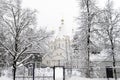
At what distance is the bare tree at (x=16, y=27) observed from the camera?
82.8 ft

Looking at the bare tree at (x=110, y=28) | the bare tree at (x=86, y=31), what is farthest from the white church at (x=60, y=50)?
the bare tree at (x=86, y=31)

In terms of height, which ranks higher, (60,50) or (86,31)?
(60,50)

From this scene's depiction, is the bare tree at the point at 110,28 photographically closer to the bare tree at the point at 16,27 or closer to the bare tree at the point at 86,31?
the bare tree at the point at 86,31

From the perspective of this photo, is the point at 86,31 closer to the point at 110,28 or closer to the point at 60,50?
the point at 110,28

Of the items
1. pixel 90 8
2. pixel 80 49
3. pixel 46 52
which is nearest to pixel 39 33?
pixel 46 52

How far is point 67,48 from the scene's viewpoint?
71.6m

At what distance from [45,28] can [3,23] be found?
18.0 feet

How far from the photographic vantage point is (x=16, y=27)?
1017 inches

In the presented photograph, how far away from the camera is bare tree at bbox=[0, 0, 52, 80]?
25.2m

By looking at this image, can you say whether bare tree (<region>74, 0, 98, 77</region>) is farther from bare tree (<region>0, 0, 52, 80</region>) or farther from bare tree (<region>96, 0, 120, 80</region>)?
bare tree (<region>0, 0, 52, 80</region>)

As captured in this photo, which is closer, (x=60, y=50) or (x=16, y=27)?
(x=16, y=27)

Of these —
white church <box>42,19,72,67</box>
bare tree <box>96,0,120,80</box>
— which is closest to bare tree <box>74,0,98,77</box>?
bare tree <box>96,0,120,80</box>

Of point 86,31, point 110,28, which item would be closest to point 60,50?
point 110,28

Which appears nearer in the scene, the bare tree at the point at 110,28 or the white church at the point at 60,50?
the bare tree at the point at 110,28
